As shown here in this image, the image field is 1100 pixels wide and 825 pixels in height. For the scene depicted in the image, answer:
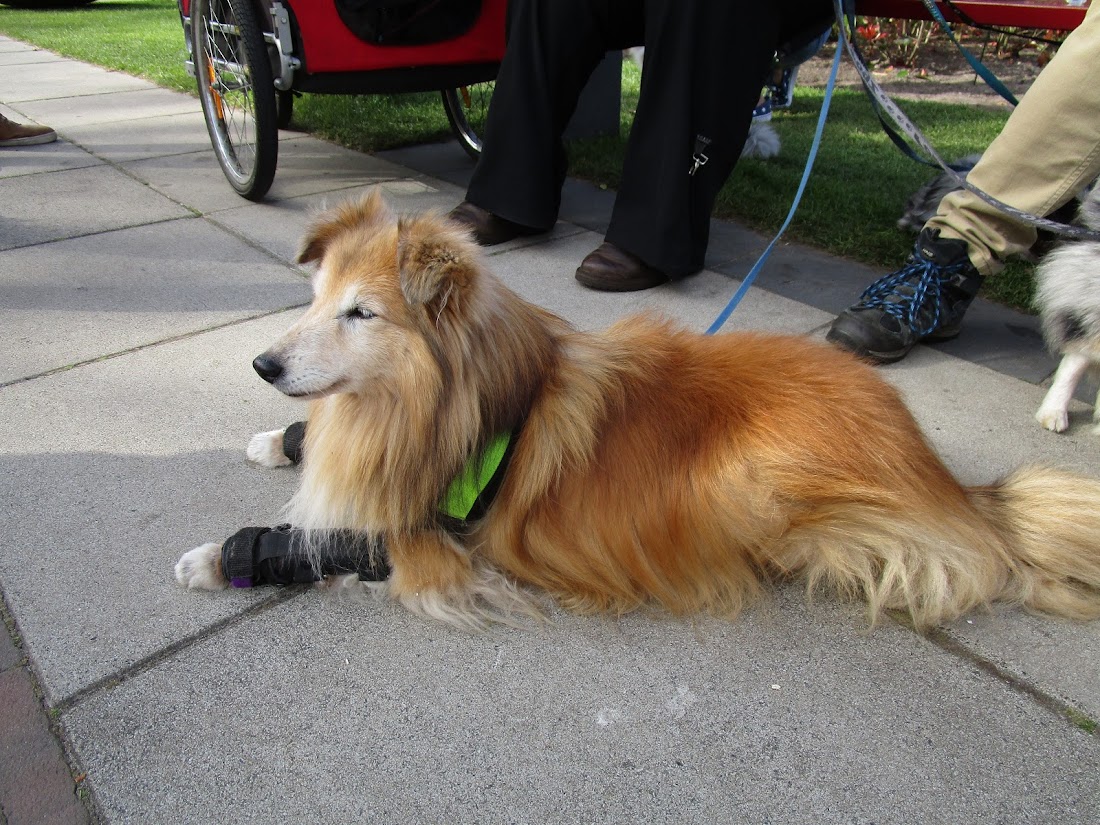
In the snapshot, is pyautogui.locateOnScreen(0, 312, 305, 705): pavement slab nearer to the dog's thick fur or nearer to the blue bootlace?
the dog's thick fur

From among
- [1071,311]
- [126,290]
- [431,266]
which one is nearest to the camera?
[431,266]

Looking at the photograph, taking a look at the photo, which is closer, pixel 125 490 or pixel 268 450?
pixel 125 490

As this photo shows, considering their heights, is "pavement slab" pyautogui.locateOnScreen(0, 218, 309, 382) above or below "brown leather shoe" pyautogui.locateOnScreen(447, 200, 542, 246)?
below

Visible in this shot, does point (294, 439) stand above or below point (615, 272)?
below

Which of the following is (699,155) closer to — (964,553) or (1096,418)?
(1096,418)

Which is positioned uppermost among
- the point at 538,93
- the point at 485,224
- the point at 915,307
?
the point at 538,93

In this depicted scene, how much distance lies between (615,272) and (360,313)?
7.17 feet

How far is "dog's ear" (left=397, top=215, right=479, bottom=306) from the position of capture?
69.1 inches

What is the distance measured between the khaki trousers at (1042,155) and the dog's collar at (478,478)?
2451 mm

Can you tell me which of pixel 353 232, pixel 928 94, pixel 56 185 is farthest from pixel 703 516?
pixel 928 94

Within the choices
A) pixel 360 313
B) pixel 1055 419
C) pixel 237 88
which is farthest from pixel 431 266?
pixel 237 88

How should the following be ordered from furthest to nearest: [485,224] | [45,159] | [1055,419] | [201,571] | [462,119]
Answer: [462,119] < [45,159] < [485,224] < [1055,419] < [201,571]

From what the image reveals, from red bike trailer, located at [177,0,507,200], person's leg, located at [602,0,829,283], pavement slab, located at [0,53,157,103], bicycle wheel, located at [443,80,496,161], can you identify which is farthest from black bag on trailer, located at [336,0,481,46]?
pavement slab, located at [0,53,157,103]

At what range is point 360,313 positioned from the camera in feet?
6.43
